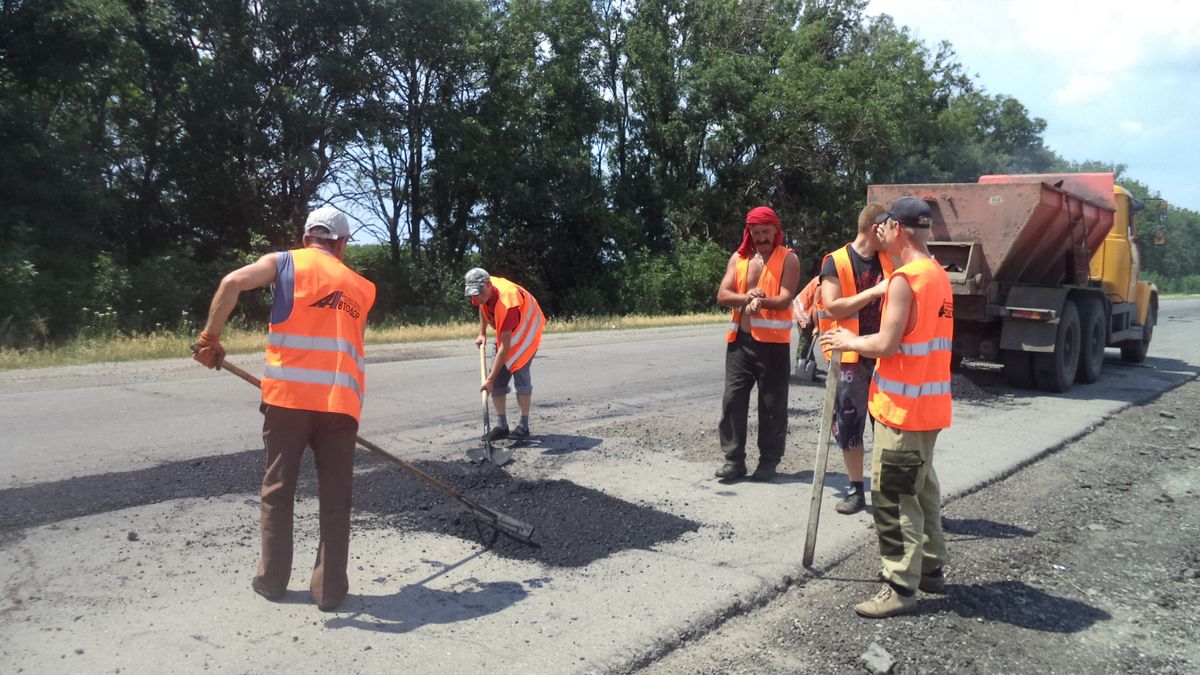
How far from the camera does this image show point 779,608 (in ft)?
13.6

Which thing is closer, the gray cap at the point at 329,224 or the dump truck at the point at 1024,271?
the gray cap at the point at 329,224

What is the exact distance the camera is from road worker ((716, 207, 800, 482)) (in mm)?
6031

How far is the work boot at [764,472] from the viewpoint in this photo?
20.7ft

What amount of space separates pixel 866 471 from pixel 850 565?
2048 mm

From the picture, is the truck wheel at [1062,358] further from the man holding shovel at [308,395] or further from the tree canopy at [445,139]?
the tree canopy at [445,139]

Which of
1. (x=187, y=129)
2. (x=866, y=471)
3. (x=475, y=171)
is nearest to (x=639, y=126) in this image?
(x=475, y=171)

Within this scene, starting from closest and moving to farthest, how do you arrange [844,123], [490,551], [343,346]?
[343,346]
[490,551]
[844,123]

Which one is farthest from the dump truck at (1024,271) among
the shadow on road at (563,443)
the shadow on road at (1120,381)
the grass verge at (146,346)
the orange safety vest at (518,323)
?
the grass verge at (146,346)

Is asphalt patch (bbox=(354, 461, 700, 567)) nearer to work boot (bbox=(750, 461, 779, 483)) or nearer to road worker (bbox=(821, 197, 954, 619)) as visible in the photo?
work boot (bbox=(750, 461, 779, 483))

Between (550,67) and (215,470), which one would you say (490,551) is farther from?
(550,67)

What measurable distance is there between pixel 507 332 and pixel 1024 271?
7.31m

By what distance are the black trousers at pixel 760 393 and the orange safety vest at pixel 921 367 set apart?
6.42 ft

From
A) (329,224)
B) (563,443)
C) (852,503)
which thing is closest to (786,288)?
(852,503)

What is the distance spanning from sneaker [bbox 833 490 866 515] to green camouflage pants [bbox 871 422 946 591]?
1.43 metres
